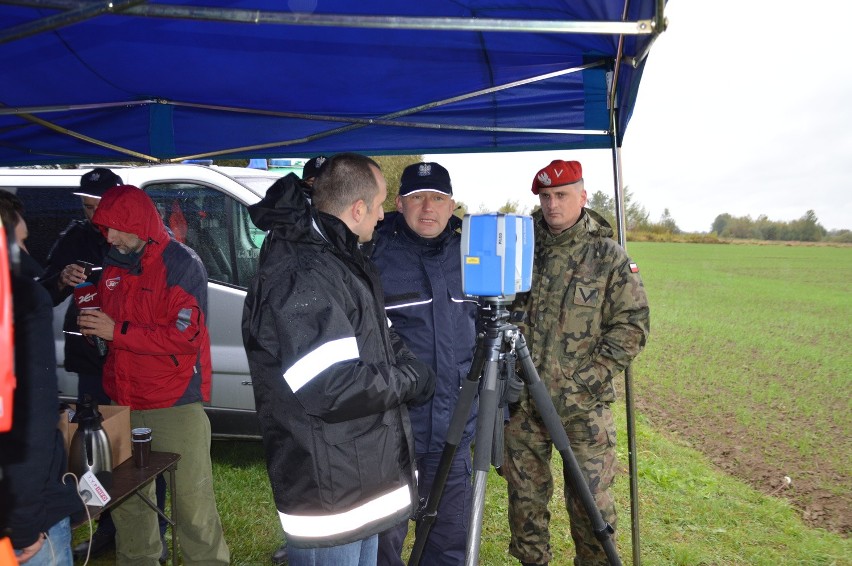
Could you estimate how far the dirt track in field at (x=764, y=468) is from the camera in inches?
191

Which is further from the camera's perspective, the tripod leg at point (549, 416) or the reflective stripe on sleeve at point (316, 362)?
the tripod leg at point (549, 416)

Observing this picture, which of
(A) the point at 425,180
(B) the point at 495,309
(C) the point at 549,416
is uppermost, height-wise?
(A) the point at 425,180

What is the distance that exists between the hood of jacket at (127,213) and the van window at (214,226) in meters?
1.60

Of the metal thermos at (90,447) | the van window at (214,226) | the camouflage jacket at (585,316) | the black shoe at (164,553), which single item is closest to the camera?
the metal thermos at (90,447)

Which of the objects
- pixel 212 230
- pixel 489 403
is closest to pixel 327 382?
pixel 489 403

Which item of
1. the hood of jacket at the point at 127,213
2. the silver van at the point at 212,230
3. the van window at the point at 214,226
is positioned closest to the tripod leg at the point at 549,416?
the hood of jacket at the point at 127,213

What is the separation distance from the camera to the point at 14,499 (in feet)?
4.31

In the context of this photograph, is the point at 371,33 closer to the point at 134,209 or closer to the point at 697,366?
the point at 134,209

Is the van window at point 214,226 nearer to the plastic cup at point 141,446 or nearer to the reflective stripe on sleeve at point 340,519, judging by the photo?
the plastic cup at point 141,446

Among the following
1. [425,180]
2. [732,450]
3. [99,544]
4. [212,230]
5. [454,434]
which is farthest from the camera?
[732,450]

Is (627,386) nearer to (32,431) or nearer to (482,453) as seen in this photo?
(482,453)

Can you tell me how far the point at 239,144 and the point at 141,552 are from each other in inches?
91.2

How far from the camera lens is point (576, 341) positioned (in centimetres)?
272

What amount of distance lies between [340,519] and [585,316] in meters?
1.52
